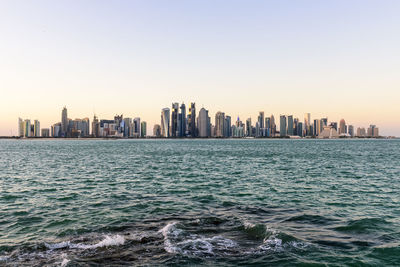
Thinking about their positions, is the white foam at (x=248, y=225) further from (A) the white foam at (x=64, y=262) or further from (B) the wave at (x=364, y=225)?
(A) the white foam at (x=64, y=262)

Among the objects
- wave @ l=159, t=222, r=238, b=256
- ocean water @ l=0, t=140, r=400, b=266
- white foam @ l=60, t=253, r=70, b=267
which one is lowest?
ocean water @ l=0, t=140, r=400, b=266

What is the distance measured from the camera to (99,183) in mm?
36969

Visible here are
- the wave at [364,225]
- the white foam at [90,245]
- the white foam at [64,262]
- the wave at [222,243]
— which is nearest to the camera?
the white foam at [64,262]

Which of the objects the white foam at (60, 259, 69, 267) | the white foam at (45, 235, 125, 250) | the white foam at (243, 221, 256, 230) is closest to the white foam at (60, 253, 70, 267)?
the white foam at (60, 259, 69, 267)

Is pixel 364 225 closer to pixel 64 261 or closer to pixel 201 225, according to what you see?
pixel 201 225

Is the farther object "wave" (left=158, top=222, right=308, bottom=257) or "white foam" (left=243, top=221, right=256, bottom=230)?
"white foam" (left=243, top=221, right=256, bottom=230)

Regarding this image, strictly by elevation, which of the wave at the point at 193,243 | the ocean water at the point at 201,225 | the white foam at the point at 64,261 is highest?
the white foam at the point at 64,261

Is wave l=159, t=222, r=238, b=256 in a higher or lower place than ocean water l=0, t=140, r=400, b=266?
higher

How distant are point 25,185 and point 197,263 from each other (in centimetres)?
3081

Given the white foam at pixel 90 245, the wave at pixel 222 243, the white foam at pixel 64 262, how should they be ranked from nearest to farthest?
the white foam at pixel 64 262, the wave at pixel 222 243, the white foam at pixel 90 245

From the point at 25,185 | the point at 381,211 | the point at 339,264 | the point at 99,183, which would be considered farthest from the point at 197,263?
the point at 25,185

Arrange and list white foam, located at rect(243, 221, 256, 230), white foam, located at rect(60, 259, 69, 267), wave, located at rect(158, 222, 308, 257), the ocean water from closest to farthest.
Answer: white foam, located at rect(60, 259, 69, 267) < the ocean water < wave, located at rect(158, 222, 308, 257) < white foam, located at rect(243, 221, 256, 230)

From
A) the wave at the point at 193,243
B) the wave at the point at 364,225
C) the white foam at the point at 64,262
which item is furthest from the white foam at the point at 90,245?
the wave at the point at 364,225

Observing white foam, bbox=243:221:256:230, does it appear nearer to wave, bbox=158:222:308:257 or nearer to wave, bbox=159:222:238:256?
wave, bbox=158:222:308:257
